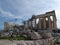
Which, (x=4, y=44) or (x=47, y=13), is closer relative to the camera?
(x=4, y=44)

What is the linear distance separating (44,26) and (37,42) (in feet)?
67.4

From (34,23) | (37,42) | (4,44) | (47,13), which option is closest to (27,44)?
(37,42)

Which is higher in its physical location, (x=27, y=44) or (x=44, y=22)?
(x=44, y=22)

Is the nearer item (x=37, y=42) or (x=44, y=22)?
(x=37, y=42)

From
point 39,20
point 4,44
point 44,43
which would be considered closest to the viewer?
point 4,44

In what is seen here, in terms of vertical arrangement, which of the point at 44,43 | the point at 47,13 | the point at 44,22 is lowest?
the point at 44,43

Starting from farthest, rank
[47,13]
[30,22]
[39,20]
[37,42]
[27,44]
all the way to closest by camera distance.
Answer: [30,22], [39,20], [47,13], [37,42], [27,44]

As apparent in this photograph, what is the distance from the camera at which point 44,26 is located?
2672cm

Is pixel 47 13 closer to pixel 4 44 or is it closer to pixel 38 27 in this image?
pixel 38 27

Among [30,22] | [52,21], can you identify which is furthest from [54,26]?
[30,22]

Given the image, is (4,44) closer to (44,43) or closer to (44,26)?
(44,43)

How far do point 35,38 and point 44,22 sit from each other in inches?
777

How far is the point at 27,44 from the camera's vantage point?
549 centimetres

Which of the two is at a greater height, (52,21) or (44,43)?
(52,21)
